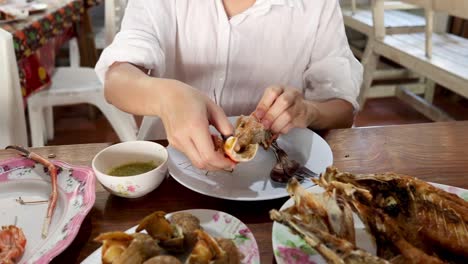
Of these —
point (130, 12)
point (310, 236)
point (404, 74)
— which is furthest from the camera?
point (404, 74)

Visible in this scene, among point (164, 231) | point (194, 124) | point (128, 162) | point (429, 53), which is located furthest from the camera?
point (429, 53)

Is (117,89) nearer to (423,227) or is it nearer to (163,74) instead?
→ (163,74)

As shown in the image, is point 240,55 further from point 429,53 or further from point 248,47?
point 429,53

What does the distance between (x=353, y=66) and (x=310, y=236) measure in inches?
31.2

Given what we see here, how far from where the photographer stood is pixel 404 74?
128 inches

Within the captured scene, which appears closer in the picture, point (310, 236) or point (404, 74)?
point (310, 236)

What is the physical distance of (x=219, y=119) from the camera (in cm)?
75

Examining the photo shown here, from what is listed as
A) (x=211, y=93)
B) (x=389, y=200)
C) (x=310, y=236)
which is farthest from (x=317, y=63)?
(x=310, y=236)

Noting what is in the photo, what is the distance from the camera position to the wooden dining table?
67 cm

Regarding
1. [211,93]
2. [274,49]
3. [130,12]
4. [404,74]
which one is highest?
[130,12]

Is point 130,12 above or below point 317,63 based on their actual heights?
above

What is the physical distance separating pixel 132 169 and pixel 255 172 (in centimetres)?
25

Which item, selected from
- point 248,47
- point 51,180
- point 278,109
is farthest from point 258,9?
point 51,180

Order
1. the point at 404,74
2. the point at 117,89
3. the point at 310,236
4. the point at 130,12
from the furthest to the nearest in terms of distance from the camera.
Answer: the point at 404,74 → the point at 130,12 → the point at 117,89 → the point at 310,236
